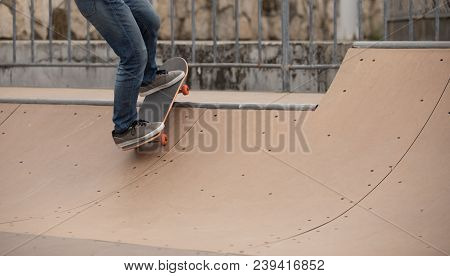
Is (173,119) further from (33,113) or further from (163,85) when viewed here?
(33,113)

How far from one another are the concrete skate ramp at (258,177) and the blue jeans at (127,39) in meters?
0.36

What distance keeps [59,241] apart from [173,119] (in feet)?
5.31

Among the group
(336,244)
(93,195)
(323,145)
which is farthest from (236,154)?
(336,244)

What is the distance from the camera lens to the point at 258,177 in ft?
17.0

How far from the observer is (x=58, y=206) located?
5203mm

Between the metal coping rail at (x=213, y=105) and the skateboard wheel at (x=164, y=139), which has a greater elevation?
the metal coping rail at (x=213, y=105)

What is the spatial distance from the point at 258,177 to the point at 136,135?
0.90 m

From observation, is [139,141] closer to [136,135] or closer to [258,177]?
[136,135]

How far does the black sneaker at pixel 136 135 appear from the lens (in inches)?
217

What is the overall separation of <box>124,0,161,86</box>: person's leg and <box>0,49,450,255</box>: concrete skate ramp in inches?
13.9

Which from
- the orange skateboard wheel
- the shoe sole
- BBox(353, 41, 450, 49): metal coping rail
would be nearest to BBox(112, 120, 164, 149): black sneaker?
the shoe sole

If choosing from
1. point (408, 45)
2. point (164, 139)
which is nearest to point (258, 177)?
point (164, 139)

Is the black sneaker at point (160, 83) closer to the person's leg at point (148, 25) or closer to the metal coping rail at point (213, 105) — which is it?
the person's leg at point (148, 25)

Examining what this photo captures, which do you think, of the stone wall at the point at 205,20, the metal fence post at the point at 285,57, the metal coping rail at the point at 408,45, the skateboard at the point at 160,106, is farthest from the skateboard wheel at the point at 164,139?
the stone wall at the point at 205,20
